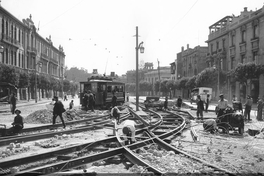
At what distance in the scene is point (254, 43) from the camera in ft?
132

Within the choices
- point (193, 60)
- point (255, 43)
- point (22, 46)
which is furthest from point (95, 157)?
point (193, 60)

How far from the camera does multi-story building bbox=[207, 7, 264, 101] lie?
39.1m

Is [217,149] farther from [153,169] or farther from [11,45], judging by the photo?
[11,45]

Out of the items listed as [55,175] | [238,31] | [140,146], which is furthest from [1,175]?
[238,31]

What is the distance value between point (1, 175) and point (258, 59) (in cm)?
4046

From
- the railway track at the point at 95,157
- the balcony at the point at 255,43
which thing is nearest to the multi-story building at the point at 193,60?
the balcony at the point at 255,43

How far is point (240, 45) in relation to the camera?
44156 millimetres

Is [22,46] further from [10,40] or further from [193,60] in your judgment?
[193,60]

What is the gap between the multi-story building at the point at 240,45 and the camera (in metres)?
39.1

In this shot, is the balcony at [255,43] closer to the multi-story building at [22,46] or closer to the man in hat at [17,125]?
the multi-story building at [22,46]

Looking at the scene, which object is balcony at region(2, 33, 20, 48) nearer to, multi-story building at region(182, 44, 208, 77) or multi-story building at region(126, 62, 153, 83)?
multi-story building at region(182, 44, 208, 77)

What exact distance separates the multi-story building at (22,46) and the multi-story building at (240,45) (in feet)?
106

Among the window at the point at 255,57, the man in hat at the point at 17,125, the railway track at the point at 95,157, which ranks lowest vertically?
the railway track at the point at 95,157

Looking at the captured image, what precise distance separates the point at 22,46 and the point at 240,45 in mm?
38135
